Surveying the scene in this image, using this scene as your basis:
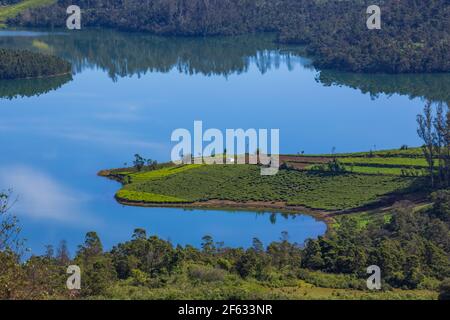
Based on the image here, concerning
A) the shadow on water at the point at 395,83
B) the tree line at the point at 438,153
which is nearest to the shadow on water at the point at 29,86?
the shadow on water at the point at 395,83

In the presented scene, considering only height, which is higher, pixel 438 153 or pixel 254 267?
pixel 438 153

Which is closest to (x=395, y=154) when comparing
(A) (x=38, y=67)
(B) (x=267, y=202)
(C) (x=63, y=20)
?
(B) (x=267, y=202)

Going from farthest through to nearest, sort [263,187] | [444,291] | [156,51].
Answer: [156,51]
[263,187]
[444,291]

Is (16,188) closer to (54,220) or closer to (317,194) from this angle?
(54,220)

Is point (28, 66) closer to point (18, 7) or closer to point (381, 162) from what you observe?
point (18, 7)

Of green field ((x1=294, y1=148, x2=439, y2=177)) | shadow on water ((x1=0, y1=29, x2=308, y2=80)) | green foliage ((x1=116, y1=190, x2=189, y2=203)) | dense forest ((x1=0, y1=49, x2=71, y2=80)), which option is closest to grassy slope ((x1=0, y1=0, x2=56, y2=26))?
shadow on water ((x1=0, y1=29, x2=308, y2=80))

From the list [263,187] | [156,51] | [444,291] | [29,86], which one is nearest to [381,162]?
[263,187]
